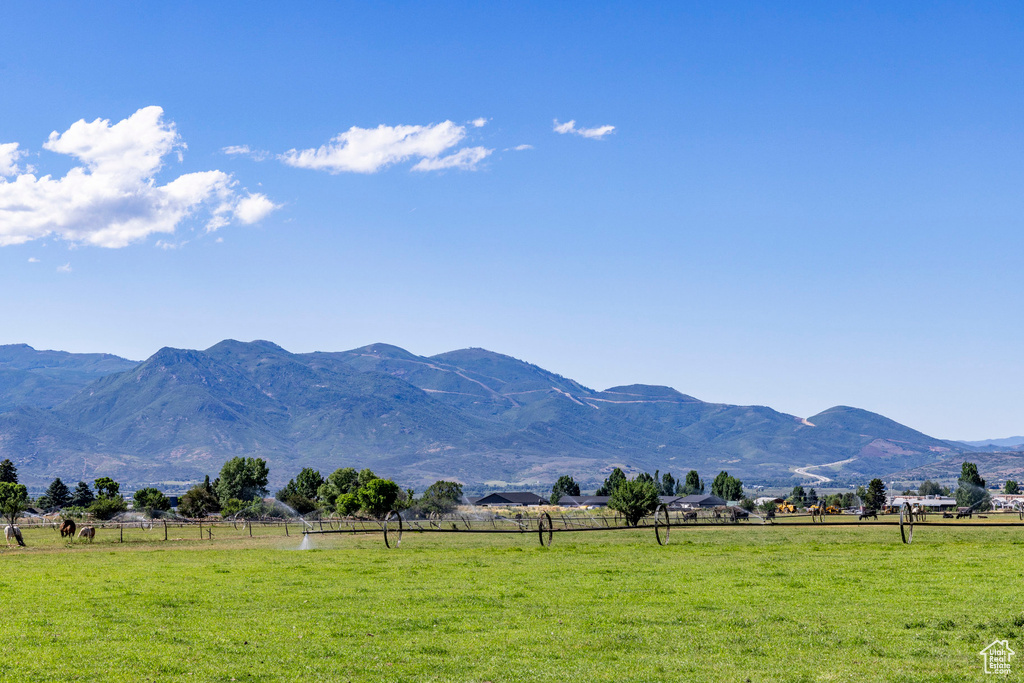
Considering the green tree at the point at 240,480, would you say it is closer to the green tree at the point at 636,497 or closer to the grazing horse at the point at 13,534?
the green tree at the point at 636,497

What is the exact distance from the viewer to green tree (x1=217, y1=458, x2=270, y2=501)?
165375 millimetres

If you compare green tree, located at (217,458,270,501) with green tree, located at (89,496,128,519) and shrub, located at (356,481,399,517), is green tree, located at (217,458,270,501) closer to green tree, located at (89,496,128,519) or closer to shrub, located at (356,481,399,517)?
green tree, located at (89,496,128,519)

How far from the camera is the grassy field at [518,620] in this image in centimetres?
1686

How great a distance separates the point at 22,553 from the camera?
5006 centimetres

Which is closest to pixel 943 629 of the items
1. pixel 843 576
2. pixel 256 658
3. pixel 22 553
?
pixel 843 576

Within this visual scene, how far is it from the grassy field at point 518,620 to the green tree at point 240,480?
13226 centimetres

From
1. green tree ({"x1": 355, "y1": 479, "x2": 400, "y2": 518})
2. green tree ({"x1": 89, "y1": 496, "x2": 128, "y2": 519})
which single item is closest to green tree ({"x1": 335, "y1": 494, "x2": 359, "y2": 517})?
green tree ({"x1": 355, "y1": 479, "x2": 400, "y2": 518})

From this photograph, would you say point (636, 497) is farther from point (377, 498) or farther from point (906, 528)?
point (377, 498)

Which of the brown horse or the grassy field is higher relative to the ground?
the grassy field

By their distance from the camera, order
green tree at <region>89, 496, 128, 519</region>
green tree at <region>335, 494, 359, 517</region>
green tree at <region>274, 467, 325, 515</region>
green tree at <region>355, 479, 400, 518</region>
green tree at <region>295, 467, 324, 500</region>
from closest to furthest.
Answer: green tree at <region>89, 496, 128, 519</region>
green tree at <region>355, 479, 400, 518</region>
green tree at <region>335, 494, 359, 517</region>
green tree at <region>274, 467, 325, 515</region>
green tree at <region>295, 467, 324, 500</region>

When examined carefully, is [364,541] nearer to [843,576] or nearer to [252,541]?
[252,541]

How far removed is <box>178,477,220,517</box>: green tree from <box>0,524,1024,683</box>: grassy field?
4582 inches

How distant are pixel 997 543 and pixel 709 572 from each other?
26.3 metres

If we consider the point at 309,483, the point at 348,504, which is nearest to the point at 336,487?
the point at 309,483
